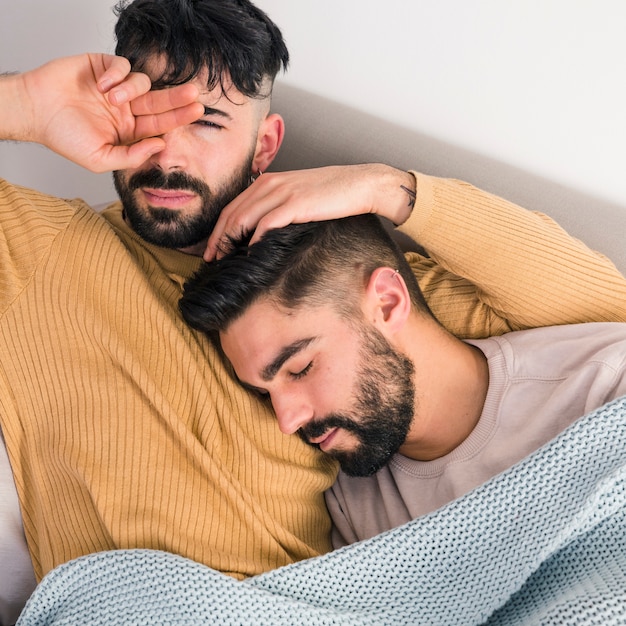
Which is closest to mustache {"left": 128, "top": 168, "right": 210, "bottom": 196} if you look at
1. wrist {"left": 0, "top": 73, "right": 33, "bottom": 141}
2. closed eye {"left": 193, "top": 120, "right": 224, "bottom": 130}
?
closed eye {"left": 193, "top": 120, "right": 224, "bottom": 130}

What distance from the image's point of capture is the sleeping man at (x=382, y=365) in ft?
4.04

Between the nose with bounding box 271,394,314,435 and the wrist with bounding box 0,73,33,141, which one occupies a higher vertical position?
the wrist with bounding box 0,73,33,141

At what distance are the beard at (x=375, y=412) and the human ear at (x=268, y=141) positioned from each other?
519 millimetres

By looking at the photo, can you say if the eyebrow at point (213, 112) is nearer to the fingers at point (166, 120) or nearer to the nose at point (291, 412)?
the fingers at point (166, 120)

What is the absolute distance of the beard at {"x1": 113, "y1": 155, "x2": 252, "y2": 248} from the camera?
138 cm

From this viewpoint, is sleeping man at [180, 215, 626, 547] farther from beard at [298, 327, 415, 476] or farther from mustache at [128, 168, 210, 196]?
mustache at [128, 168, 210, 196]

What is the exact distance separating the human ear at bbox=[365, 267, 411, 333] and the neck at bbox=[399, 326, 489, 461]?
0.07m

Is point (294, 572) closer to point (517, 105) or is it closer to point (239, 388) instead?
point (239, 388)

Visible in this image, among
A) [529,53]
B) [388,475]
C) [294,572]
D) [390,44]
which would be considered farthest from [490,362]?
[390,44]

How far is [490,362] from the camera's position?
4.46ft

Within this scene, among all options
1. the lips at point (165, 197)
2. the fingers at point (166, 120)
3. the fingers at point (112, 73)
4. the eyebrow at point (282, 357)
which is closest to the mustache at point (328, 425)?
the eyebrow at point (282, 357)

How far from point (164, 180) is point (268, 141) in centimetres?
31

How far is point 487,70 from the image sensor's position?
1.60 m

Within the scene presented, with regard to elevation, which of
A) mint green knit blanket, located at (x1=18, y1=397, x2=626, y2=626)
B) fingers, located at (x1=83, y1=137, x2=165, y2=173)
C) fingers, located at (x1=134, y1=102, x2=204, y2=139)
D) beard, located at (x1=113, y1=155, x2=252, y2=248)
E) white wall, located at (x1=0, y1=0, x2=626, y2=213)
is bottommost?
mint green knit blanket, located at (x1=18, y1=397, x2=626, y2=626)
